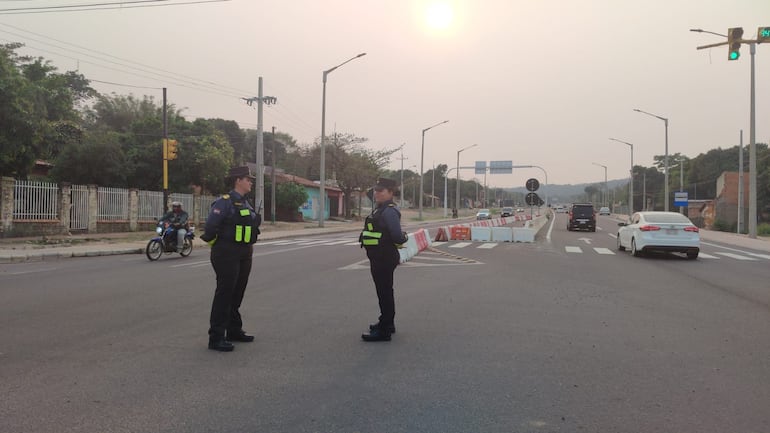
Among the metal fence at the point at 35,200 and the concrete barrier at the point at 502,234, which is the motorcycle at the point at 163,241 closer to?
the metal fence at the point at 35,200

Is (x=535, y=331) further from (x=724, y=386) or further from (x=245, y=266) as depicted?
(x=245, y=266)

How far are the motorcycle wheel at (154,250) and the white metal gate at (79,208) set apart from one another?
34.5 ft

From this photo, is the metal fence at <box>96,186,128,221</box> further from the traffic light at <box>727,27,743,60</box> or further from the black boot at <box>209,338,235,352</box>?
the traffic light at <box>727,27,743,60</box>

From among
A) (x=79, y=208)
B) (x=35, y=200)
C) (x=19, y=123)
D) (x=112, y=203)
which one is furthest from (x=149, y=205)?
(x=19, y=123)

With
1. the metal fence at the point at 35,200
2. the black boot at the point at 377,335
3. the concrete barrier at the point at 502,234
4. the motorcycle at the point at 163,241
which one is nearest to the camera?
the black boot at the point at 377,335

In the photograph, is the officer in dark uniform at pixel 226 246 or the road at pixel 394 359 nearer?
the road at pixel 394 359

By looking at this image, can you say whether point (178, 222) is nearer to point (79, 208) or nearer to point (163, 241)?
point (163, 241)

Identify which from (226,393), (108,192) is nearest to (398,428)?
(226,393)

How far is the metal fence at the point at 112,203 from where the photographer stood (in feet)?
79.4

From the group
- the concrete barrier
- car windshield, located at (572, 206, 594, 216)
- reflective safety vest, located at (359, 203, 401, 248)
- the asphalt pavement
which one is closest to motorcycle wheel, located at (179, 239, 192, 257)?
the asphalt pavement

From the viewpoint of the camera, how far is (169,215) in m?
15.0

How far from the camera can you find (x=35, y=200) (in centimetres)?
2075

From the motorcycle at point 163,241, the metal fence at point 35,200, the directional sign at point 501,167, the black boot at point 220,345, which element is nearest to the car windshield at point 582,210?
the motorcycle at point 163,241

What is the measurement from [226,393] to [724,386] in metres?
3.96
